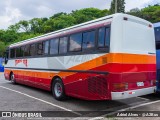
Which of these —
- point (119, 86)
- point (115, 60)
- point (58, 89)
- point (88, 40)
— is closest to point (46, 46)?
point (58, 89)

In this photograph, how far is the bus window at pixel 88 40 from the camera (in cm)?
859

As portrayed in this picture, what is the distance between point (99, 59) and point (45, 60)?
4206mm

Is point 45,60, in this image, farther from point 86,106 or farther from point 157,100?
point 157,100

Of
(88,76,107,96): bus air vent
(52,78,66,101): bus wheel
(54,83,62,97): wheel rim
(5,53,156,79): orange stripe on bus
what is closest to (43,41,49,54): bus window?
(52,78,66,101): bus wheel

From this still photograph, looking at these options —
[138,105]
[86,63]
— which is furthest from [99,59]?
[138,105]

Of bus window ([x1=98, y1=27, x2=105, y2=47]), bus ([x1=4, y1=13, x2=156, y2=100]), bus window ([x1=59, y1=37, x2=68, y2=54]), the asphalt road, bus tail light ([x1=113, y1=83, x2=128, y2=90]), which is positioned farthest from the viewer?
bus window ([x1=59, y1=37, x2=68, y2=54])

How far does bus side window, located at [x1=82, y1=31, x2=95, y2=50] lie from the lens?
8.59 m

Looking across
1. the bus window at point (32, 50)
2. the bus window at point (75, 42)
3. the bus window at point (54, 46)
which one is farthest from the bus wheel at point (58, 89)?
the bus window at point (32, 50)

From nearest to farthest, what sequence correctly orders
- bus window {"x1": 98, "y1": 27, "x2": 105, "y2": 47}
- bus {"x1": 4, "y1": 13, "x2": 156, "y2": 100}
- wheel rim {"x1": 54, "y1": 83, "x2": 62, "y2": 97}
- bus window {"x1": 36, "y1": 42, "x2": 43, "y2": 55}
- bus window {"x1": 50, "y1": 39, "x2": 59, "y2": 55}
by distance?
bus {"x1": 4, "y1": 13, "x2": 156, "y2": 100} < bus window {"x1": 98, "y1": 27, "x2": 105, "y2": 47} < wheel rim {"x1": 54, "y1": 83, "x2": 62, "y2": 97} < bus window {"x1": 50, "y1": 39, "x2": 59, "y2": 55} < bus window {"x1": 36, "y1": 42, "x2": 43, "y2": 55}

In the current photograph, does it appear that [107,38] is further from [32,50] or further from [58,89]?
[32,50]

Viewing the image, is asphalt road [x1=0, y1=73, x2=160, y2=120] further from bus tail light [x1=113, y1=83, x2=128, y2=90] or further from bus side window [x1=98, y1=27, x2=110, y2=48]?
bus side window [x1=98, y1=27, x2=110, y2=48]

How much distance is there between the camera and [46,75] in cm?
1154

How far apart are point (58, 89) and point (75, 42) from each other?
233 cm

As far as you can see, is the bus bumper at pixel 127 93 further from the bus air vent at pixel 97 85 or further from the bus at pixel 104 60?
the bus air vent at pixel 97 85
